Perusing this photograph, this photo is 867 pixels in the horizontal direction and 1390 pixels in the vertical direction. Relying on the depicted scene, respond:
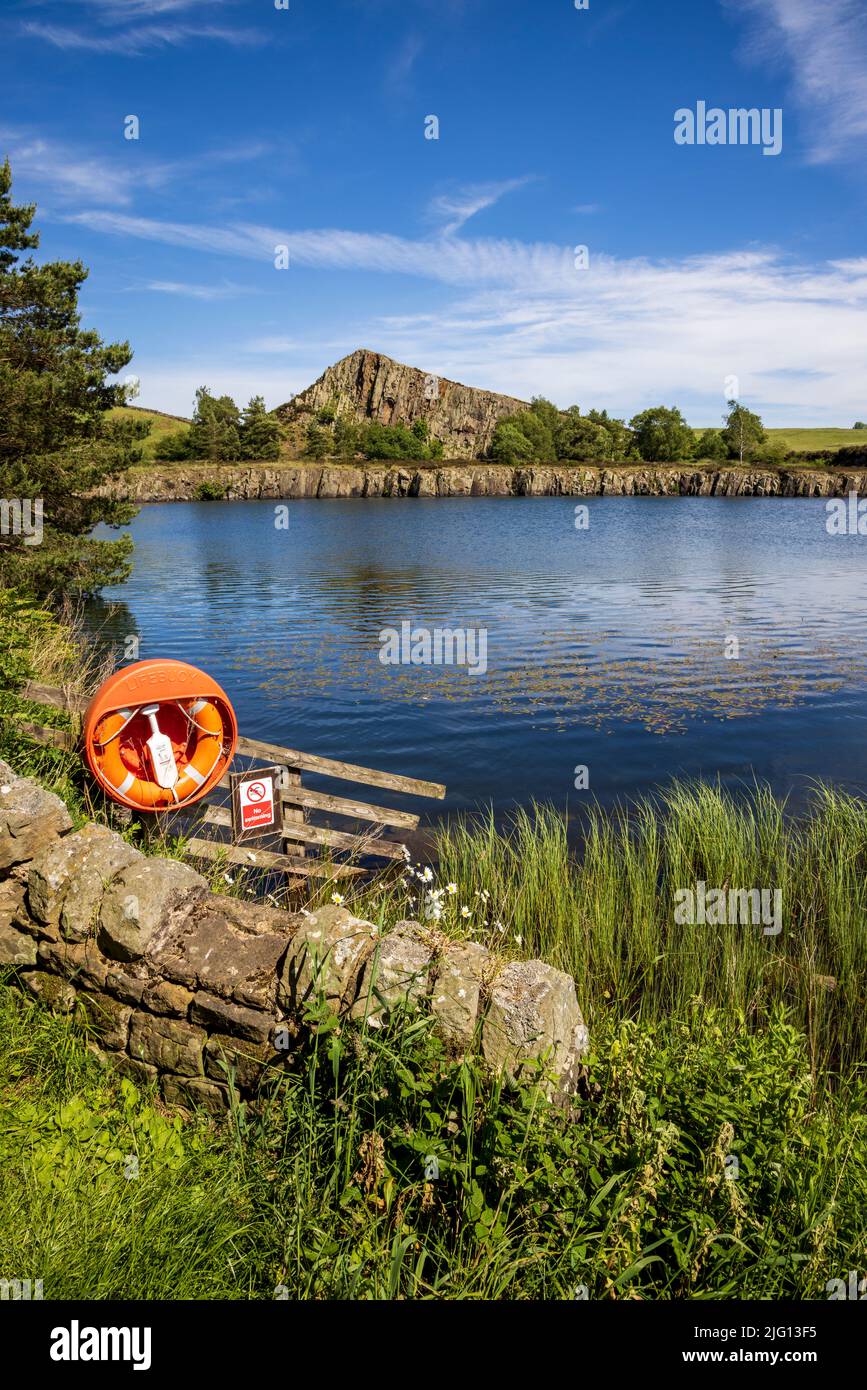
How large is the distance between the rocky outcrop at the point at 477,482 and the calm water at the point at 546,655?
Result: 68.3 meters

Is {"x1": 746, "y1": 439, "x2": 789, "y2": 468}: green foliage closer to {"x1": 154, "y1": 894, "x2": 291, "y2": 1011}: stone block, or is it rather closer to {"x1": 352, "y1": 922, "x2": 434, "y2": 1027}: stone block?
Answer: {"x1": 154, "y1": 894, "x2": 291, "y2": 1011}: stone block

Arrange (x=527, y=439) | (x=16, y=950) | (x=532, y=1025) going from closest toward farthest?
(x=532, y=1025) < (x=16, y=950) < (x=527, y=439)

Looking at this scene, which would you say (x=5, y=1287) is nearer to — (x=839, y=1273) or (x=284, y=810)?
(x=839, y=1273)

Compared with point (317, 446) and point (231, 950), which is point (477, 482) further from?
point (231, 950)

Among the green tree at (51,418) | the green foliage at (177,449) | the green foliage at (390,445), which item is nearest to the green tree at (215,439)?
the green foliage at (177,449)

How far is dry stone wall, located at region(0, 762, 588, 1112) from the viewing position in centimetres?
354

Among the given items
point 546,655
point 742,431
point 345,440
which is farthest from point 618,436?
point 546,655

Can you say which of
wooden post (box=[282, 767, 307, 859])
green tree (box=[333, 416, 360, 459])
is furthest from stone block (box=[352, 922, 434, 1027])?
green tree (box=[333, 416, 360, 459])

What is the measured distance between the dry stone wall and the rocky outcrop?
109484 mm

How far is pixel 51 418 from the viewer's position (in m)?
20.3

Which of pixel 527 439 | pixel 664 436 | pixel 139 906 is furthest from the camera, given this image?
pixel 527 439

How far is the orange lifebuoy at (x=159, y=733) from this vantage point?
6.35 metres

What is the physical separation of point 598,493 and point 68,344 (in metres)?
104

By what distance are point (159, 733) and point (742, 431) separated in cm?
15035
